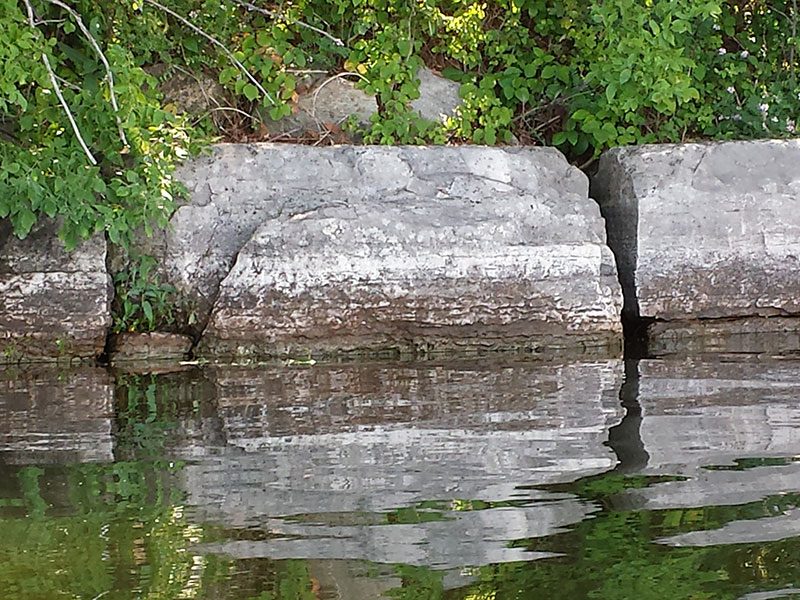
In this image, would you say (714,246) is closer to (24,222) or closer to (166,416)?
(166,416)

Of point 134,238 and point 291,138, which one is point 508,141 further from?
point 134,238

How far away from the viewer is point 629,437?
11.0 ft

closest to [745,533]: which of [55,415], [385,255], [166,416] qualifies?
[166,416]

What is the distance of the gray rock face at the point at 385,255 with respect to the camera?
17.3 feet

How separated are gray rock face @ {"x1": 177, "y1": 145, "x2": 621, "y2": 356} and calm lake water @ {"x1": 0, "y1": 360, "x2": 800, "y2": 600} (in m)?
0.73

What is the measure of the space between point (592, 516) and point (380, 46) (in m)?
4.14

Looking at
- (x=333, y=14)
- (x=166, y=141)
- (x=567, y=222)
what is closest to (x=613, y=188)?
(x=567, y=222)

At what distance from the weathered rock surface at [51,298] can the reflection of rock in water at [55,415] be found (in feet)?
0.58

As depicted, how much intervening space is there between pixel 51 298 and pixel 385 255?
1635 millimetres

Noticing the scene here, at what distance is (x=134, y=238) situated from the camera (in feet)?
17.8

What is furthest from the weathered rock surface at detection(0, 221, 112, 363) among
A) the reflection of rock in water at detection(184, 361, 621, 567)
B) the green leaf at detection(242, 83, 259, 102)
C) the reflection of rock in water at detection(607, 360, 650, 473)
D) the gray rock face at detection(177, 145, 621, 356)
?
the reflection of rock in water at detection(607, 360, 650, 473)

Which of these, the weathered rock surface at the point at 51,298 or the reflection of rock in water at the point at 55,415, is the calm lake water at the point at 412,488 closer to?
the reflection of rock in water at the point at 55,415

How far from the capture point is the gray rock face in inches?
208

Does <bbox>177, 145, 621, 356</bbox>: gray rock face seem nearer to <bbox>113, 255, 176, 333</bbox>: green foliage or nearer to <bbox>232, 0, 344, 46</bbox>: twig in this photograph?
<bbox>113, 255, 176, 333</bbox>: green foliage
